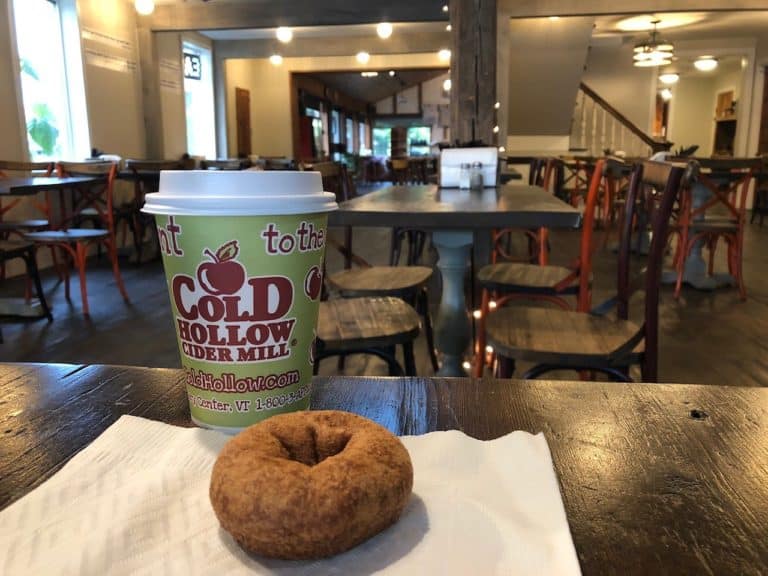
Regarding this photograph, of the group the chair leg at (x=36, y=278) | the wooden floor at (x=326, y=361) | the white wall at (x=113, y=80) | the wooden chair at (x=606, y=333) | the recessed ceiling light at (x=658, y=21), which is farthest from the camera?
the recessed ceiling light at (x=658, y=21)

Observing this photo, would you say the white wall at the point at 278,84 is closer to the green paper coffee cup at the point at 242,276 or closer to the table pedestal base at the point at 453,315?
the table pedestal base at the point at 453,315

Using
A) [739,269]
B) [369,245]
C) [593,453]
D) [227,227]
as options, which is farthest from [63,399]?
[369,245]

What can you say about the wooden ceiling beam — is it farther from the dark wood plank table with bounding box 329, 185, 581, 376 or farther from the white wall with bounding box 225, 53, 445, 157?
the dark wood plank table with bounding box 329, 185, 581, 376

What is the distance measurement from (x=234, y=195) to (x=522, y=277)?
2.15 metres

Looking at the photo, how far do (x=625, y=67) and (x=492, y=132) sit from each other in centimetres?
896

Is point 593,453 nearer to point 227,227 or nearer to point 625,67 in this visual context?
point 227,227

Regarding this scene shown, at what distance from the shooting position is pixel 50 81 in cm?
642

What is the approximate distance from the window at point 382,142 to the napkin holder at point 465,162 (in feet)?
67.3

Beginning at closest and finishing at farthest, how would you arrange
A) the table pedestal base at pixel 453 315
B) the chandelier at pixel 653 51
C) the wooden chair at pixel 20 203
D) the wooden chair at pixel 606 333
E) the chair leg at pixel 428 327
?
the wooden chair at pixel 606 333 → the table pedestal base at pixel 453 315 → the chair leg at pixel 428 327 → the wooden chair at pixel 20 203 → the chandelier at pixel 653 51

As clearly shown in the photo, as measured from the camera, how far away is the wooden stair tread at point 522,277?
92.9 inches

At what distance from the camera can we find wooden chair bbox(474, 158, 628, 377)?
2.10m

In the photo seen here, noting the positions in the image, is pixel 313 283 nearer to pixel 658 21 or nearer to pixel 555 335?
pixel 555 335

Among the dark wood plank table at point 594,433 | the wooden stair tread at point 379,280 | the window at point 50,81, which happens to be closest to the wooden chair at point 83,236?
the window at point 50,81

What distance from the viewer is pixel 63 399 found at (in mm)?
621
